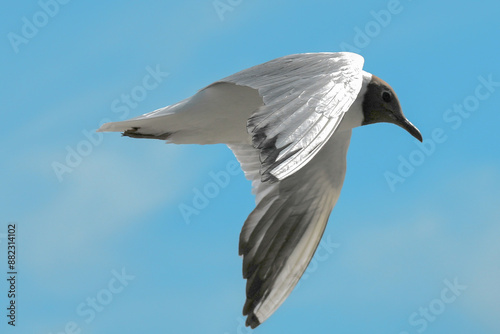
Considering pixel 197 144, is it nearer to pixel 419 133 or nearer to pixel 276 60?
pixel 276 60

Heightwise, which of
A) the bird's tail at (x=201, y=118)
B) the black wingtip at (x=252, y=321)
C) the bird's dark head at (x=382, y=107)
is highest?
the bird's tail at (x=201, y=118)

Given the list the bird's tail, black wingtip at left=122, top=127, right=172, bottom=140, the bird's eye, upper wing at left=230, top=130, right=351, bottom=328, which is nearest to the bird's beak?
the bird's eye

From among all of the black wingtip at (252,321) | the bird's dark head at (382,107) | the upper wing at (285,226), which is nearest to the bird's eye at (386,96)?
the bird's dark head at (382,107)

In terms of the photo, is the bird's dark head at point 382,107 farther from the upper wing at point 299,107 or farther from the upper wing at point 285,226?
the upper wing at point 299,107

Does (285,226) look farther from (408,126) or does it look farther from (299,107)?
(299,107)

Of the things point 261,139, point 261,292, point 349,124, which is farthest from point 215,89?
point 261,139

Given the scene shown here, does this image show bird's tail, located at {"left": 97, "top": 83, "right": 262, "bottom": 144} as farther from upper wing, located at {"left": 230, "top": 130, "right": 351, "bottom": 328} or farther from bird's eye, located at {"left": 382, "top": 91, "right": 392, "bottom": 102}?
bird's eye, located at {"left": 382, "top": 91, "right": 392, "bottom": 102}

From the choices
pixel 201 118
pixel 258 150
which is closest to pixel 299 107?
pixel 201 118
